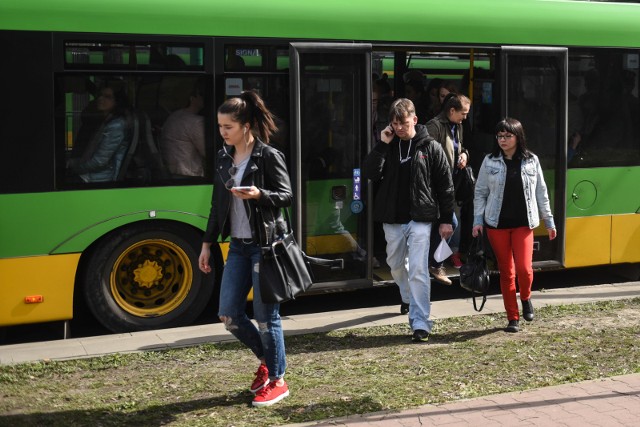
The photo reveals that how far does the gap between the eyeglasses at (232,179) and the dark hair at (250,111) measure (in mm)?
265

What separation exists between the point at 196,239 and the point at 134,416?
286 cm

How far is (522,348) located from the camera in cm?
751

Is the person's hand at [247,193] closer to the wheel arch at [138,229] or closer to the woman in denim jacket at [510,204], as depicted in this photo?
the wheel arch at [138,229]

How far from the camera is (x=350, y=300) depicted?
390 inches

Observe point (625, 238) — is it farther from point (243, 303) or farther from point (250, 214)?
point (250, 214)

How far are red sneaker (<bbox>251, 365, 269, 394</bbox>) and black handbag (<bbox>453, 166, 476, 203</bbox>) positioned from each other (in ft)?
12.3

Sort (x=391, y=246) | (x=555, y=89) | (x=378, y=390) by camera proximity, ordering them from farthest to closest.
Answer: (x=555, y=89) → (x=391, y=246) → (x=378, y=390)

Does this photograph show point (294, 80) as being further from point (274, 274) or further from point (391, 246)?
point (274, 274)

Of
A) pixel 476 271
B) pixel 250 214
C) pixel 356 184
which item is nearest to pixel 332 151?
pixel 356 184

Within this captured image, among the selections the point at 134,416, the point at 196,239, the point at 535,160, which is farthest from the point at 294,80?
the point at 134,416

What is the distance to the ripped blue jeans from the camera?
5961 millimetres

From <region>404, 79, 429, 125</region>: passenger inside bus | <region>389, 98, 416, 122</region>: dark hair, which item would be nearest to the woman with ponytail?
<region>389, 98, 416, 122</region>: dark hair

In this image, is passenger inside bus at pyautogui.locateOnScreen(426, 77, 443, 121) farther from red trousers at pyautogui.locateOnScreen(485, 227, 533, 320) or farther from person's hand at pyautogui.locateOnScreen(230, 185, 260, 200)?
person's hand at pyautogui.locateOnScreen(230, 185, 260, 200)

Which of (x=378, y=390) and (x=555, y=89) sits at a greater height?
(x=555, y=89)
